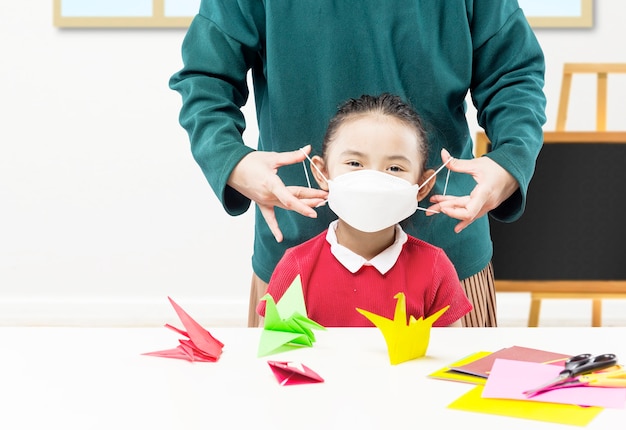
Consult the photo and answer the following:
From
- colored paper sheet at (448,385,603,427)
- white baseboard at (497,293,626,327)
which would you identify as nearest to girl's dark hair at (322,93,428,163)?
colored paper sheet at (448,385,603,427)

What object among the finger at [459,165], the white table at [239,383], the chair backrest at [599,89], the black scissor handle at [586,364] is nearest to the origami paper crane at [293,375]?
the white table at [239,383]

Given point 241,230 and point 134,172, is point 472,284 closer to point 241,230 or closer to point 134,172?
point 241,230

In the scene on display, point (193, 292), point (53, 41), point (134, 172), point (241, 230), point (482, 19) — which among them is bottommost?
point (193, 292)

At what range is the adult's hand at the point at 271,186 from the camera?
41.1 inches

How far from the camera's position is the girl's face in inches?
46.6

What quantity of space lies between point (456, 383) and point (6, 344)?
0.51m

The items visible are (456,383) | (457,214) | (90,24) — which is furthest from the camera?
(90,24)

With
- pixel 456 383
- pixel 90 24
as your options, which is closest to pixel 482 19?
pixel 456 383

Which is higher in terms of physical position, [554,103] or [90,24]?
[90,24]

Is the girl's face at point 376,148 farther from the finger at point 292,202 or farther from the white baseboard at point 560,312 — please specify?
the white baseboard at point 560,312

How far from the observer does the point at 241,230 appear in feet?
10.9

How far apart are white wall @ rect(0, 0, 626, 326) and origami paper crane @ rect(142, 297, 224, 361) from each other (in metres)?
2.44

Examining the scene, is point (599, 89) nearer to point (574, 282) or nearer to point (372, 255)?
point (574, 282)

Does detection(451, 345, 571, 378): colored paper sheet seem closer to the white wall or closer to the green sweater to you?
the green sweater
